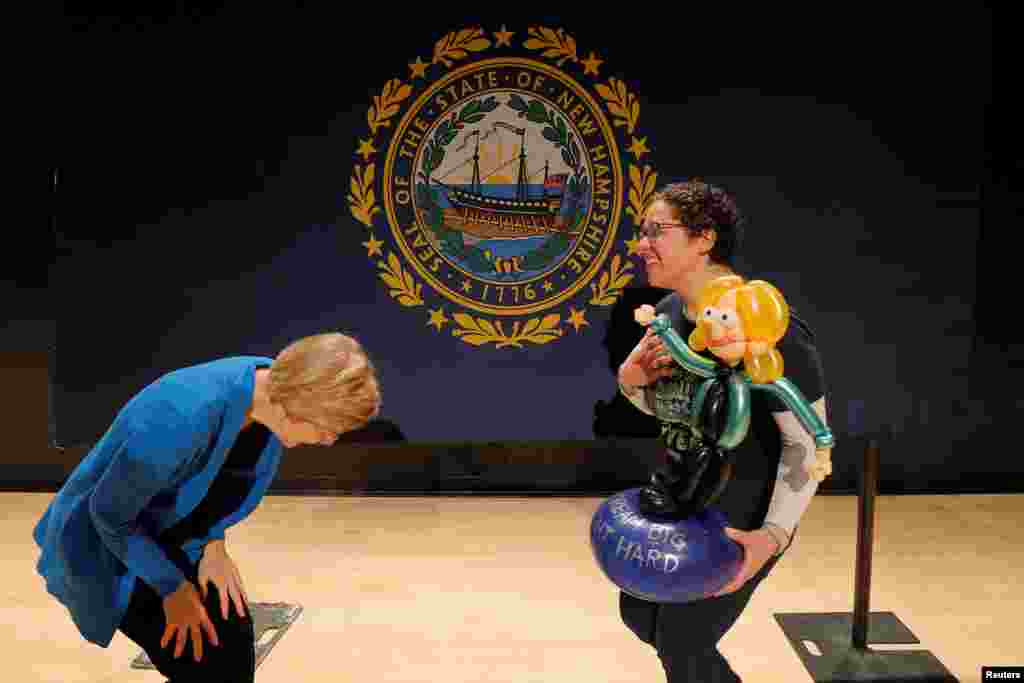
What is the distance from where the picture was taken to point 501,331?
3.98 meters

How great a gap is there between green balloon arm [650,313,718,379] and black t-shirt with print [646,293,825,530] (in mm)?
59

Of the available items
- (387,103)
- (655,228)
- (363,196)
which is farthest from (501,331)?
(655,228)

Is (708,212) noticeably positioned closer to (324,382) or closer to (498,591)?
(324,382)

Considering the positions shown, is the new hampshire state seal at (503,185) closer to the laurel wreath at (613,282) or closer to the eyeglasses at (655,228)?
the laurel wreath at (613,282)

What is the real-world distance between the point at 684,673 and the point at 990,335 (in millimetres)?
2988

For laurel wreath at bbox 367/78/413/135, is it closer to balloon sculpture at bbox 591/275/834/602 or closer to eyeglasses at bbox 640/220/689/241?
eyeglasses at bbox 640/220/689/241

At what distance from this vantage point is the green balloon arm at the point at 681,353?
1.66 meters

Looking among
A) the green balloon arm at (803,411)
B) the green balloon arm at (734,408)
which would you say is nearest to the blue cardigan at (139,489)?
the green balloon arm at (734,408)

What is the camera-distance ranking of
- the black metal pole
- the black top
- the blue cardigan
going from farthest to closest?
the black metal pole → the black top → the blue cardigan

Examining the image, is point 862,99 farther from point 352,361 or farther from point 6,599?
point 6,599

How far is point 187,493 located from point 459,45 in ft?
8.54

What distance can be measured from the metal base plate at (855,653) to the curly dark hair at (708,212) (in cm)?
140

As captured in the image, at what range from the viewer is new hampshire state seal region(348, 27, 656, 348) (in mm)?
3801

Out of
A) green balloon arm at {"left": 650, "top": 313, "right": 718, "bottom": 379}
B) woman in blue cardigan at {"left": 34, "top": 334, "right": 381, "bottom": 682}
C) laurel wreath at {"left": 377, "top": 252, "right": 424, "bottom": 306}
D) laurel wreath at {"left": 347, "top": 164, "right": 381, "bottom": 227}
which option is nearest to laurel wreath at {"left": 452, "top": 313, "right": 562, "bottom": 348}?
laurel wreath at {"left": 377, "top": 252, "right": 424, "bottom": 306}
